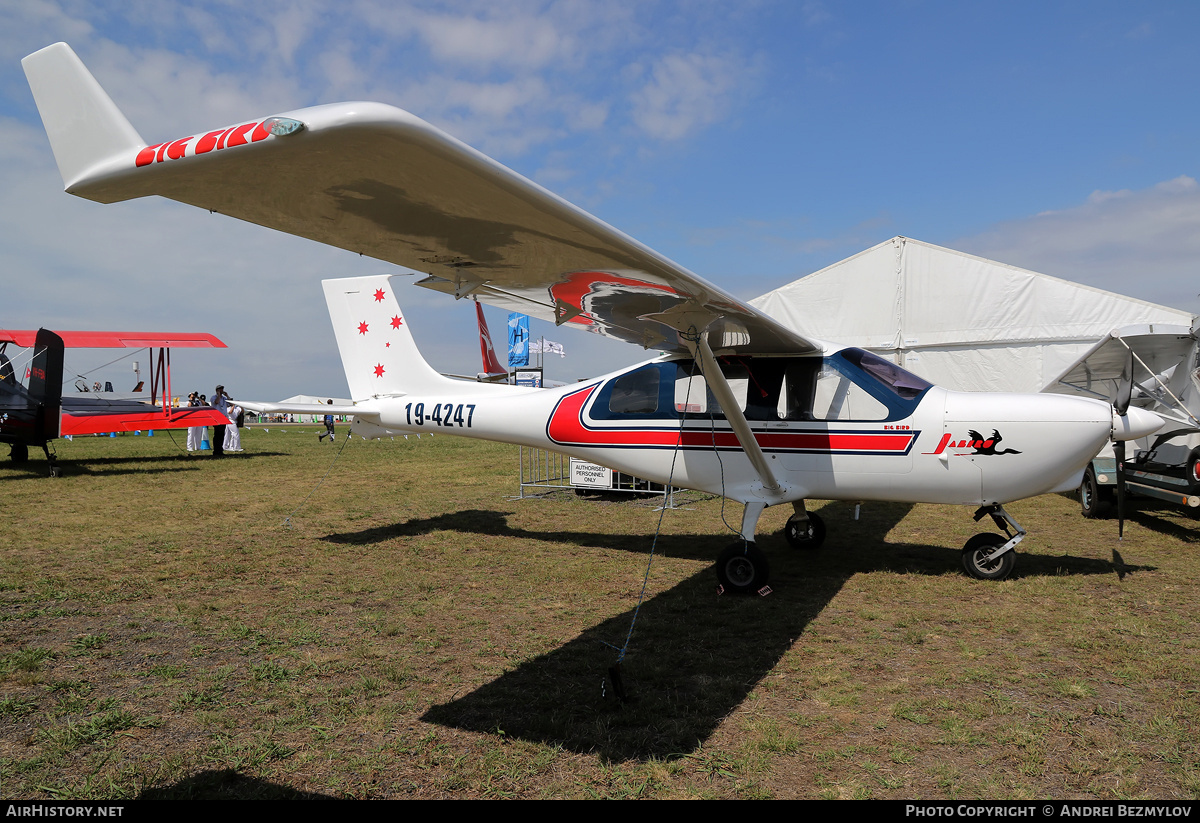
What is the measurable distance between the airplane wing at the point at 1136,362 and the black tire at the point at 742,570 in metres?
4.69

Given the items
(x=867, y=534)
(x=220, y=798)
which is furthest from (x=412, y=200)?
(x=867, y=534)

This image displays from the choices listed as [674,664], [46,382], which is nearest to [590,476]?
[674,664]

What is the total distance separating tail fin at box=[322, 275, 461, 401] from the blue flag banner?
82.3 feet

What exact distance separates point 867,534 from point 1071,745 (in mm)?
5536

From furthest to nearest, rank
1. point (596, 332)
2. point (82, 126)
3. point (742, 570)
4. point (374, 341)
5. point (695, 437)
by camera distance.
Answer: point (374, 341) < point (695, 437) < point (596, 332) < point (742, 570) < point (82, 126)

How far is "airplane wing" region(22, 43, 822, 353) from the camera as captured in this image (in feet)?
6.33

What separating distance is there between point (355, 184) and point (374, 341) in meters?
6.16

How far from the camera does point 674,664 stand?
3943mm

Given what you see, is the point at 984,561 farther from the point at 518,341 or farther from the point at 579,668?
the point at 518,341

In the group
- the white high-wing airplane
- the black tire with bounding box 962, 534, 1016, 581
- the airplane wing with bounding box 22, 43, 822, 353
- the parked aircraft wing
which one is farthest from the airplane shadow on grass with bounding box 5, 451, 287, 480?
the parked aircraft wing

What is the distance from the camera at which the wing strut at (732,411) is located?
5113 mm

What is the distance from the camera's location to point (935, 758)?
283cm

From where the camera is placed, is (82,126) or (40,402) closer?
(82,126)
